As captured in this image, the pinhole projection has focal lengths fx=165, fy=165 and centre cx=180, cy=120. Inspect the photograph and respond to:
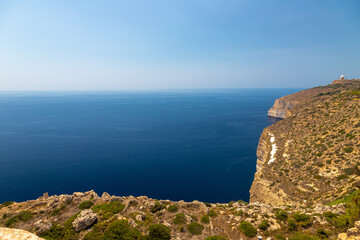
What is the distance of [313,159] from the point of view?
39062 mm

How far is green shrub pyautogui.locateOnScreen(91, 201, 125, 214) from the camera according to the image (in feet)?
65.0

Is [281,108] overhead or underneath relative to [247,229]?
overhead

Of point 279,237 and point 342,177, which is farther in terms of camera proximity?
point 342,177

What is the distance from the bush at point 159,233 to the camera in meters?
15.6

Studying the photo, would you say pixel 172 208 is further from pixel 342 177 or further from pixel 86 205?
pixel 342 177

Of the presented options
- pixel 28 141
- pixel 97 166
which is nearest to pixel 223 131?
pixel 97 166

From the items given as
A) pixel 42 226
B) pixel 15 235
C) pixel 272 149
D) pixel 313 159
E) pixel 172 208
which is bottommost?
pixel 272 149

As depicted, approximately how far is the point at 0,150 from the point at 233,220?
127782 millimetres

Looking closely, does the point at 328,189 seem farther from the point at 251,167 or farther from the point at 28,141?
the point at 28,141

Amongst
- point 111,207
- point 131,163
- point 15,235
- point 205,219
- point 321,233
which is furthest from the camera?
point 131,163

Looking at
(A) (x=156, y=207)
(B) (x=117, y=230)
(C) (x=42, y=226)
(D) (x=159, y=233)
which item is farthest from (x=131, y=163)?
(D) (x=159, y=233)

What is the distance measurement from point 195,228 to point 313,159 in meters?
37.1

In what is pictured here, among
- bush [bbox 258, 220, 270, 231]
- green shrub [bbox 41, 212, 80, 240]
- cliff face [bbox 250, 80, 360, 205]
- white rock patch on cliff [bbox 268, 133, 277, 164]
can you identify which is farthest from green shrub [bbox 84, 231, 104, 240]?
white rock patch on cliff [bbox 268, 133, 277, 164]

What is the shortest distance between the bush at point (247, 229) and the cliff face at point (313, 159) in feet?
61.9
